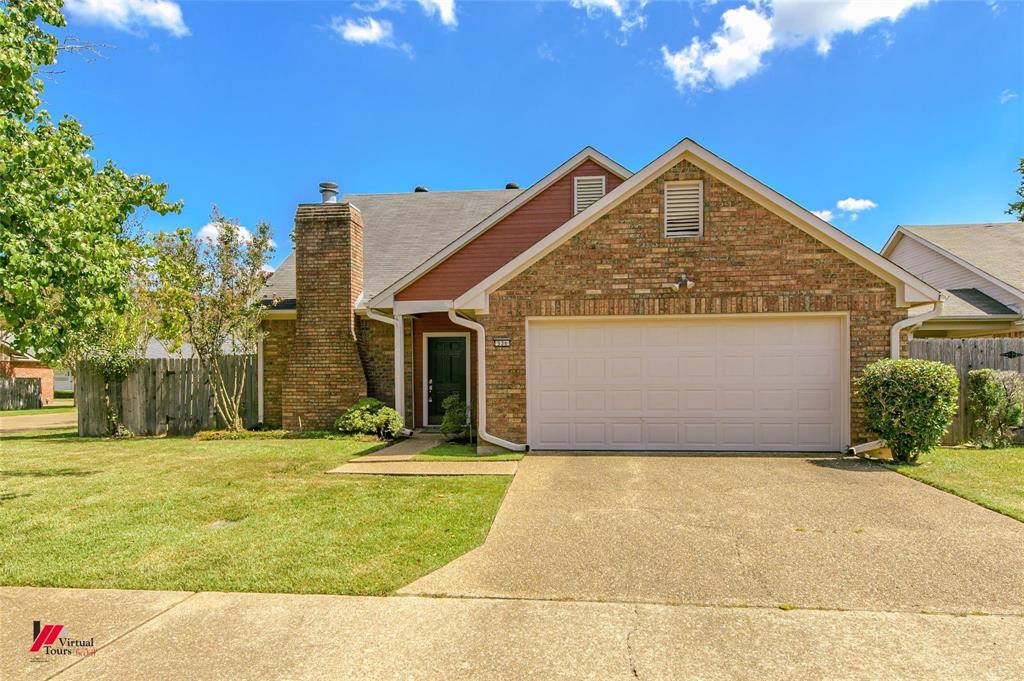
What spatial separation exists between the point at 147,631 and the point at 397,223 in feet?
44.7

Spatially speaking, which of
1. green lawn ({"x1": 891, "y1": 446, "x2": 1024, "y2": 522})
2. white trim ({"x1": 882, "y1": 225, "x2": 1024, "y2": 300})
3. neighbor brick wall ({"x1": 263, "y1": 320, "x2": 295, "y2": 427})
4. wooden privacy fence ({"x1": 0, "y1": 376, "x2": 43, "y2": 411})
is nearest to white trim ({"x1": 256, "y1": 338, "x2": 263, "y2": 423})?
neighbor brick wall ({"x1": 263, "y1": 320, "x2": 295, "y2": 427})

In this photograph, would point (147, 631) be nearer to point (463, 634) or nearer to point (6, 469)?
point (463, 634)

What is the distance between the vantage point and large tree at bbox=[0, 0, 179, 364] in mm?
6023

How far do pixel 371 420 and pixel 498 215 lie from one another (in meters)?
5.31

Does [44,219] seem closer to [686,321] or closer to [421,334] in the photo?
[421,334]

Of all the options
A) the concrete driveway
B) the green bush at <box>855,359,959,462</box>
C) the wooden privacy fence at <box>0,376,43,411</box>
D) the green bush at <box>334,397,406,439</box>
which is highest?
the green bush at <box>855,359,959,462</box>

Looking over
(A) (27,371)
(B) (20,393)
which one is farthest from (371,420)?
(A) (27,371)

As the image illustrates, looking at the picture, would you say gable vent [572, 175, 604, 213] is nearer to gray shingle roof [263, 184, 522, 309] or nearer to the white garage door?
gray shingle roof [263, 184, 522, 309]

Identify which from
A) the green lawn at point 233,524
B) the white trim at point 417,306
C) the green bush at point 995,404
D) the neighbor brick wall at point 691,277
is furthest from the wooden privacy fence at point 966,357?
the white trim at point 417,306

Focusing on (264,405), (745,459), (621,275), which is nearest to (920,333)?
(745,459)

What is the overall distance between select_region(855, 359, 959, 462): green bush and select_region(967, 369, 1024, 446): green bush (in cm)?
244

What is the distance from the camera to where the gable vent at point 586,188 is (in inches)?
520

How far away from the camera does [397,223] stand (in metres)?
16.1

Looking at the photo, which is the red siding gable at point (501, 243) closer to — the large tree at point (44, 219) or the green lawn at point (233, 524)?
the green lawn at point (233, 524)
